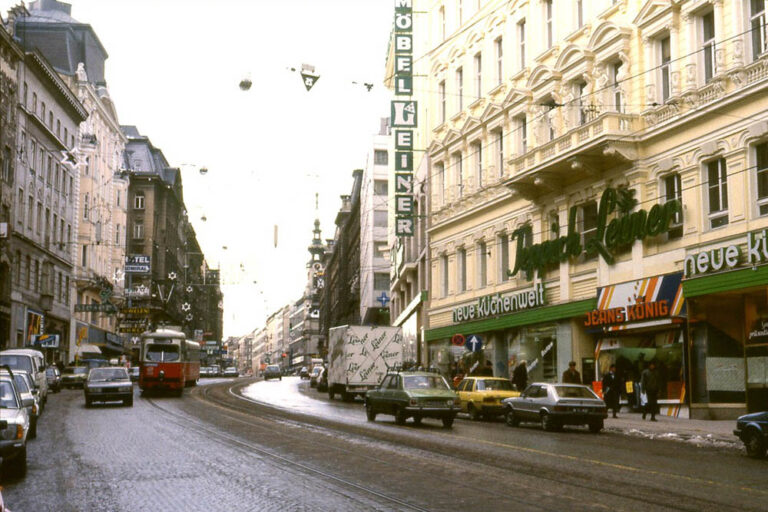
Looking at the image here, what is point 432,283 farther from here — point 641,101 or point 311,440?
point 311,440

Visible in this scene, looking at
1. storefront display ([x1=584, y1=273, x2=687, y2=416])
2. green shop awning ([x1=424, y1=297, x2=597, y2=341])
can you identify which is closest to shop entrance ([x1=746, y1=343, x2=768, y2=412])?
storefront display ([x1=584, y1=273, x2=687, y2=416])

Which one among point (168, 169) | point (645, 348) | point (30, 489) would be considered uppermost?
point (168, 169)

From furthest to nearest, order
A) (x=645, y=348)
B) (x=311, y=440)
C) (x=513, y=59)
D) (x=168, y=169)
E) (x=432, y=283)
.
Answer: (x=168, y=169) < (x=432, y=283) < (x=513, y=59) < (x=645, y=348) < (x=311, y=440)

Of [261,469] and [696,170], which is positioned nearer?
[261,469]

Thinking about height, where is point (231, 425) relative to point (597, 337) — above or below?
below

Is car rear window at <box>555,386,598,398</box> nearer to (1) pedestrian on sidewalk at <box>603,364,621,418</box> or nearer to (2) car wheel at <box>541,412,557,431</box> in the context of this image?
(2) car wheel at <box>541,412,557,431</box>

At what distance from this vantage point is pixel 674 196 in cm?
2967

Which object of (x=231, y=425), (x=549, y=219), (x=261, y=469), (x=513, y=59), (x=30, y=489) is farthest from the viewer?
(x=513, y=59)

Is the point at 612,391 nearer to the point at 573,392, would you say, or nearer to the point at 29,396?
the point at 573,392

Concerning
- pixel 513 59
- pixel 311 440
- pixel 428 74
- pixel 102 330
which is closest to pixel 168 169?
pixel 102 330

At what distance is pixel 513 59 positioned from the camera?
40500 mm

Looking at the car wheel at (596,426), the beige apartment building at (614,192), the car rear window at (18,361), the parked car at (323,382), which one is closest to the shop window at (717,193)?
the beige apartment building at (614,192)

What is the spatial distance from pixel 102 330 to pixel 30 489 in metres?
75.8

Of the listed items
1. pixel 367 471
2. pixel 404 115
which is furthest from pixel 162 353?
pixel 367 471
